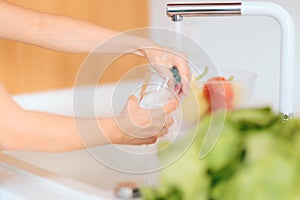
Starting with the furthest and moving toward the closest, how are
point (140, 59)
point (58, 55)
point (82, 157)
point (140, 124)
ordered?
point (140, 59) → point (58, 55) → point (82, 157) → point (140, 124)

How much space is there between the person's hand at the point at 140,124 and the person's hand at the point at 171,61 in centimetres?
12

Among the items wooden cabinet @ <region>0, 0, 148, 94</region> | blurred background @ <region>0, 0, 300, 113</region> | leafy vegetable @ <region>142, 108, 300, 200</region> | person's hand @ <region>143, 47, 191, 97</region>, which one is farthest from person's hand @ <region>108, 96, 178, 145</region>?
wooden cabinet @ <region>0, 0, 148, 94</region>

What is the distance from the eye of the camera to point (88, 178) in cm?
119

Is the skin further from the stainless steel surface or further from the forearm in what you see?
the stainless steel surface

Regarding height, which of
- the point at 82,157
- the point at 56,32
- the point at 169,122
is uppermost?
the point at 56,32

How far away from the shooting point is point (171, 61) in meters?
0.94

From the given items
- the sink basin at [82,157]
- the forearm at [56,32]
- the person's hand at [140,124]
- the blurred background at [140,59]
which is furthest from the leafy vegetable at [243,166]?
the blurred background at [140,59]

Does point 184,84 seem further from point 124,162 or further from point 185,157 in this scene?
point 185,157

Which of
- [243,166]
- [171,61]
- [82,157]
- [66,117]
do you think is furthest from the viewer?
[82,157]

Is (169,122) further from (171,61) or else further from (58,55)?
(58,55)

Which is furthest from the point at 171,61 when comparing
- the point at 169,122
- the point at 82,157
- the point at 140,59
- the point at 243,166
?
the point at 140,59

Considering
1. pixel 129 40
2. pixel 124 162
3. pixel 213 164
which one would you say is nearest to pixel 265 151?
pixel 213 164

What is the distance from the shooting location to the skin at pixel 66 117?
68cm

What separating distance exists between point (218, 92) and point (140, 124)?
8.4 inches
